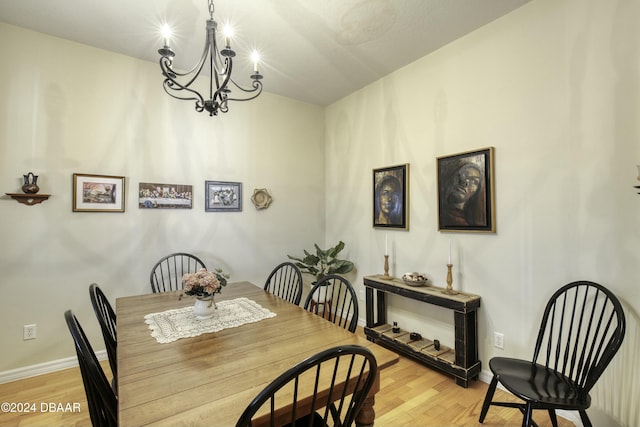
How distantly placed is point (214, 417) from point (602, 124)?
2.56 metres

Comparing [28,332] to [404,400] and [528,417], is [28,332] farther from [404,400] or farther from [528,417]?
[528,417]

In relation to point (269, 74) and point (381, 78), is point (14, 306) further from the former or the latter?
point (381, 78)

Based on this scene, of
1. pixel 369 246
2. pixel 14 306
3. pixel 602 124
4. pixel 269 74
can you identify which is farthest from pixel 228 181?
pixel 602 124

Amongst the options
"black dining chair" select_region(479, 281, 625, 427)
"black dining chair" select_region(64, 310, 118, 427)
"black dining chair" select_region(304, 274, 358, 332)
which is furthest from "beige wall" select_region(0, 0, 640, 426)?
"black dining chair" select_region(64, 310, 118, 427)

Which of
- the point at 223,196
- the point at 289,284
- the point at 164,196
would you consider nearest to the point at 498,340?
the point at 289,284

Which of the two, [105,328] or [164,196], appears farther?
[164,196]

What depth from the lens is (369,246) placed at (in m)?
3.54

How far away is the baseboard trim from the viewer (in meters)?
2.38

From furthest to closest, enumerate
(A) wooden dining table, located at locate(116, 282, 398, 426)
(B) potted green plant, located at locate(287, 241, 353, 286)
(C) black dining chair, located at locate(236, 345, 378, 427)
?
1. (B) potted green plant, located at locate(287, 241, 353, 286)
2. (A) wooden dining table, located at locate(116, 282, 398, 426)
3. (C) black dining chair, located at locate(236, 345, 378, 427)

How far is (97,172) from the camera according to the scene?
108 inches

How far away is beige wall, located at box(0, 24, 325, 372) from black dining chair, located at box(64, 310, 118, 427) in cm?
196

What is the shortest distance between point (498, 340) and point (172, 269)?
304cm

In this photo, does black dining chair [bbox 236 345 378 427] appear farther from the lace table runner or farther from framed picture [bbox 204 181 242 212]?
framed picture [bbox 204 181 242 212]

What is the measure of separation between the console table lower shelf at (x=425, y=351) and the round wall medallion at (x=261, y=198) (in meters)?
1.85
